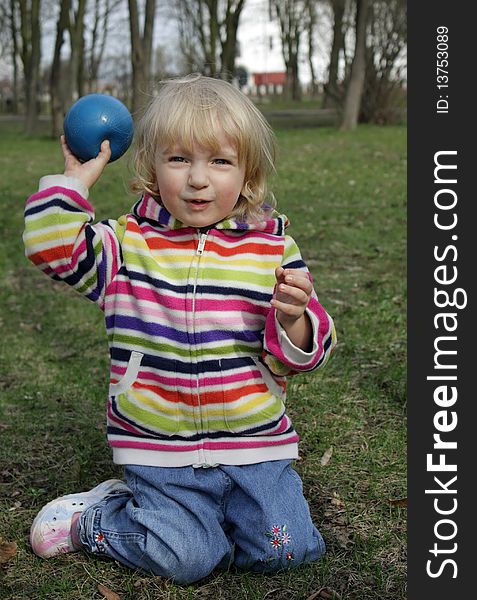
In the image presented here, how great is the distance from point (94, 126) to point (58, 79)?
63.1 ft

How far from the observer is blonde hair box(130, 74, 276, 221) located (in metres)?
2.54

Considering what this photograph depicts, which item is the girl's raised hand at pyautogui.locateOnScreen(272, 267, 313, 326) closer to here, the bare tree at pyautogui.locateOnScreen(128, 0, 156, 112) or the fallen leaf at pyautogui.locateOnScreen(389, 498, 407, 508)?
the fallen leaf at pyautogui.locateOnScreen(389, 498, 407, 508)

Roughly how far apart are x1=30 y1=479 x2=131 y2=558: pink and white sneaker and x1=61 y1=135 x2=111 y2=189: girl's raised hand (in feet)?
3.10

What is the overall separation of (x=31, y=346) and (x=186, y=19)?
124ft

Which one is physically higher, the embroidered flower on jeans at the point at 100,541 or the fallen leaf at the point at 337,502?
the embroidered flower on jeans at the point at 100,541

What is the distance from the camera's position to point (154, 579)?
2541 mm

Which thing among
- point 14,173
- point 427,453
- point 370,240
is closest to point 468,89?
point 427,453

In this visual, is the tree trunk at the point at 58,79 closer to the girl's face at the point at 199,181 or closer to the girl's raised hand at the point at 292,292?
the girl's face at the point at 199,181

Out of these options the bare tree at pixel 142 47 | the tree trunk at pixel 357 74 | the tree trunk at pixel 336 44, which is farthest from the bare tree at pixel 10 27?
the tree trunk at pixel 357 74

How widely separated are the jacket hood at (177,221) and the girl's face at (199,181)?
0.11 ft

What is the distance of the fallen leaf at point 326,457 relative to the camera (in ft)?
10.7

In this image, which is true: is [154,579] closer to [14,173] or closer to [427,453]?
[427,453]

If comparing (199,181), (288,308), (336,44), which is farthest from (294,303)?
(336,44)

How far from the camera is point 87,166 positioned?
8.64ft
